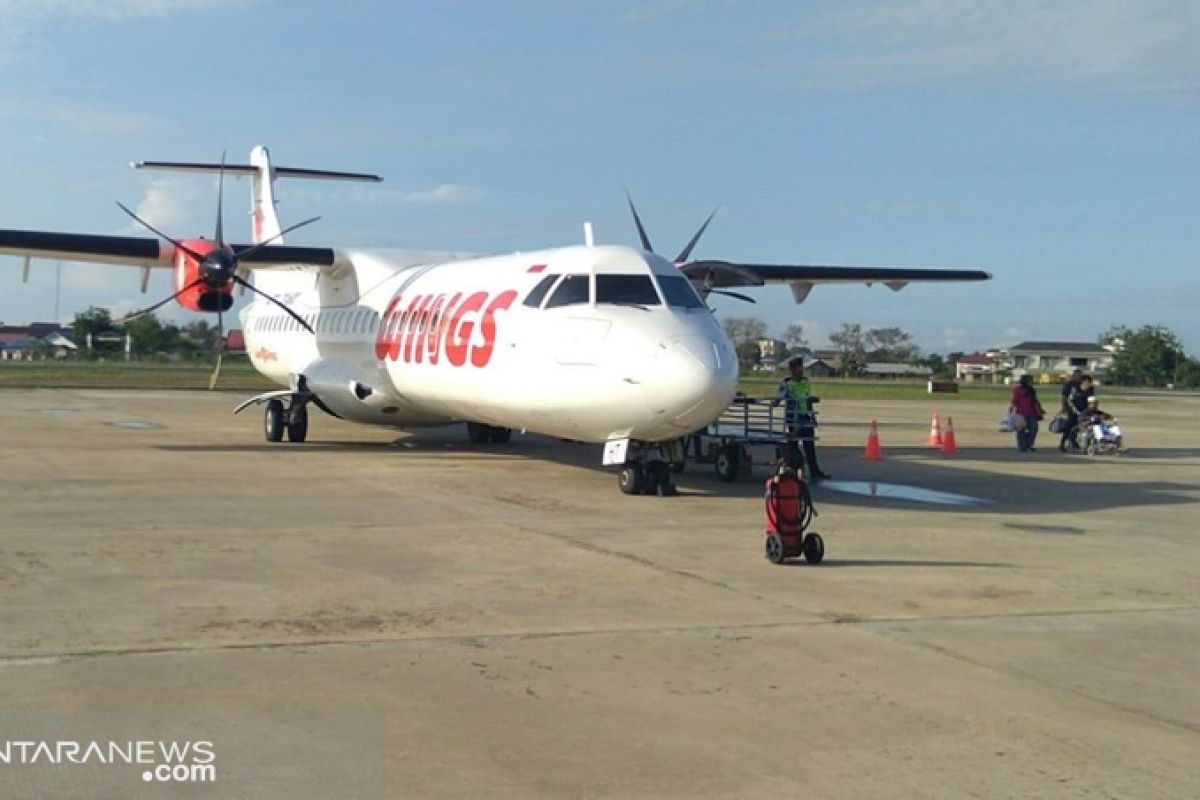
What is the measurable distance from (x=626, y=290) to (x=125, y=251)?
36.9 feet

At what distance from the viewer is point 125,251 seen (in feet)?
73.0

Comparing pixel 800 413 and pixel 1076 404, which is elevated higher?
pixel 1076 404

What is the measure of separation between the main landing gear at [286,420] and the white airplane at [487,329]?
0.08ft

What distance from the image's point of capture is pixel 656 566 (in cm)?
1010

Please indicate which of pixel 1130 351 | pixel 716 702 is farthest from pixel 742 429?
pixel 1130 351

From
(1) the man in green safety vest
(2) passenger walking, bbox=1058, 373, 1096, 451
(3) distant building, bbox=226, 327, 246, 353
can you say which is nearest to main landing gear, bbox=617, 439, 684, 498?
(1) the man in green safety vest

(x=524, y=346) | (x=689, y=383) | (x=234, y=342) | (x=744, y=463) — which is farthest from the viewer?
(x=234, y=342)

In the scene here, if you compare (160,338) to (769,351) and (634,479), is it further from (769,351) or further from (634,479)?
(634,479)

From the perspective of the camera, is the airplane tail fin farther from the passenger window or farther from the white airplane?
the passenger window

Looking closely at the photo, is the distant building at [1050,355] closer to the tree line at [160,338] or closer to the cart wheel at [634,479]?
the tree line at [160,338]

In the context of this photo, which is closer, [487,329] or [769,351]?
[487,329]

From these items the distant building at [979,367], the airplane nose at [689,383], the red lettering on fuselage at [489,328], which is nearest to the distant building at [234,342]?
the red lettering on fuselage at [489,328]

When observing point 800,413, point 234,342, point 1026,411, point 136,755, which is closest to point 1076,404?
point 1026,411

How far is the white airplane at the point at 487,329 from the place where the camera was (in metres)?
13.8
